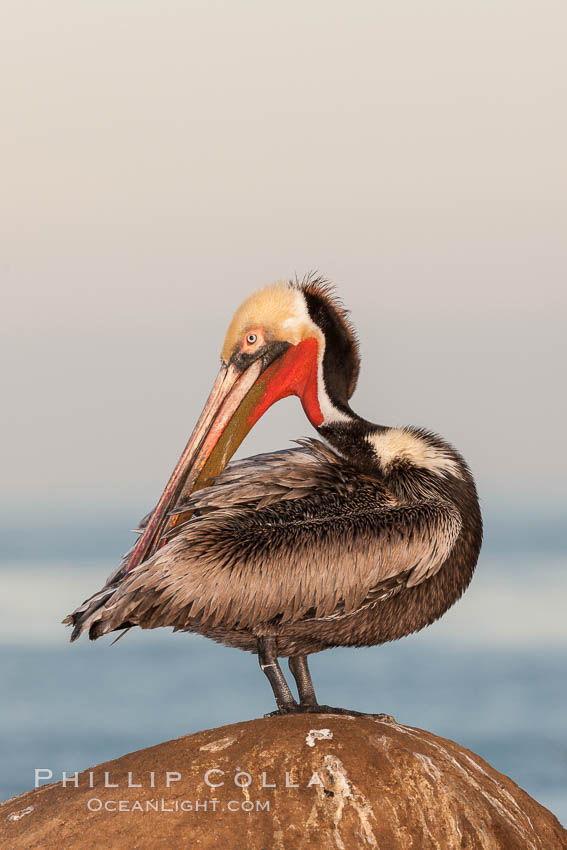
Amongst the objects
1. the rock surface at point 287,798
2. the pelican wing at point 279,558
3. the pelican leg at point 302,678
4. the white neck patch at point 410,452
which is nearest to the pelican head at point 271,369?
the white neck patch at point 410,452

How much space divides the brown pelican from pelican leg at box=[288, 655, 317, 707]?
0.01 m

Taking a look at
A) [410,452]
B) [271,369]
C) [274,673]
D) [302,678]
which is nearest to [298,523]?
[274,673]

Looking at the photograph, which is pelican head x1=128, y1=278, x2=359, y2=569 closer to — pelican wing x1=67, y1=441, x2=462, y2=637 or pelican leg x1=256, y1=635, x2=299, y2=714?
pelican wing x1=67, y1=441, x2=462, y2=637

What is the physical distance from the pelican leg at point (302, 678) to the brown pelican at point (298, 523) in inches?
0.5

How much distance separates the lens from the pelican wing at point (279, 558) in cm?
740

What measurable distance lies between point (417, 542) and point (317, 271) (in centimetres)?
238

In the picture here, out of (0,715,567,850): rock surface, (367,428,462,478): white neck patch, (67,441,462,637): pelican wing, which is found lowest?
(0,715,567,850): rock surface

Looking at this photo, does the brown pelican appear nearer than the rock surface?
No

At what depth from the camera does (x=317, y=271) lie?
28.6 ft

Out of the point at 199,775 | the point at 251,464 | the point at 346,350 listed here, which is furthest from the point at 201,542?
the point at 346,350

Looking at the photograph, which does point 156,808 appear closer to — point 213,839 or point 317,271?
point 213,839

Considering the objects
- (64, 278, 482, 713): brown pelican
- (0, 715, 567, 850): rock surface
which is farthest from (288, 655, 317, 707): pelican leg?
(0, 715, 567, 850): rock surface

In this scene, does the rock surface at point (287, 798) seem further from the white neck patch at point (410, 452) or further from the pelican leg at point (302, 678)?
the white neck patch at point (410, 452)

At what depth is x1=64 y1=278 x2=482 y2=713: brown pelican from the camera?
745 cm
